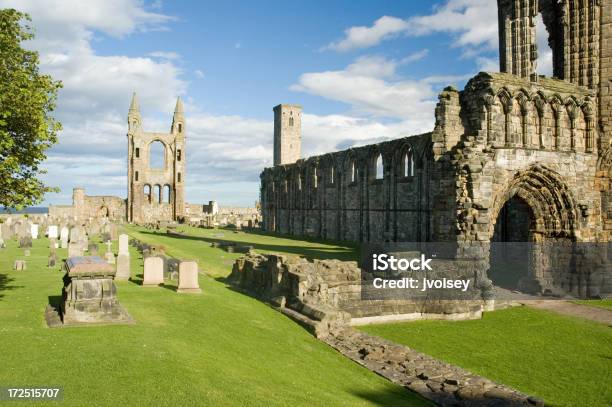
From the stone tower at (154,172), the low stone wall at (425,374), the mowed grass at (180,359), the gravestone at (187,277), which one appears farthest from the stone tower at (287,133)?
the low stone wall at (425,374)

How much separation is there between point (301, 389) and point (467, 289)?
28.7 ft

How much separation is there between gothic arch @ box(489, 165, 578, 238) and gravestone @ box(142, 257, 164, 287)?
11758 mm

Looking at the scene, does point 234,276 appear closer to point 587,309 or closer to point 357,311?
point 357,311

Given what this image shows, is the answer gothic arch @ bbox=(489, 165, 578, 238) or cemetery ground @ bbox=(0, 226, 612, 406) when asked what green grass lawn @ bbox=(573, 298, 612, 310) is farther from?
cemetery ground @ bbox=(0, 226, 612, 406)

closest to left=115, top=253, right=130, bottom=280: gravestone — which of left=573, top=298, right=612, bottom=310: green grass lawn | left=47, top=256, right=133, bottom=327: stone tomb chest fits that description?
left=47, top=256, right=133, bottom=327: stone tomb chest

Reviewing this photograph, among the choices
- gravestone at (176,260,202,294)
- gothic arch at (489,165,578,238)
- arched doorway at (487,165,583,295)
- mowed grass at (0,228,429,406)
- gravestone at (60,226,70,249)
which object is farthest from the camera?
gravestone at (60,226,70,249)

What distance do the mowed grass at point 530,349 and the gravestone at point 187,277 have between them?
486cm

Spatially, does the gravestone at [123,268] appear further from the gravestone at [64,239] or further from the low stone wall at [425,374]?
the gravestone at [64,239]

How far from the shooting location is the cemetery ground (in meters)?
6.62

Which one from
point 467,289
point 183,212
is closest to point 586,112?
point 467,289

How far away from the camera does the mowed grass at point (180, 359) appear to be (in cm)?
641

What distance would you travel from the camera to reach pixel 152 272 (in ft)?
48.2

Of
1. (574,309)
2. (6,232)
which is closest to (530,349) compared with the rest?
(574,309)

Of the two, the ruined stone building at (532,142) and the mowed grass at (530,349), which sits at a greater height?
the ruined stone building at (532,142)
